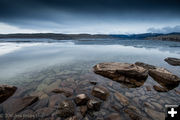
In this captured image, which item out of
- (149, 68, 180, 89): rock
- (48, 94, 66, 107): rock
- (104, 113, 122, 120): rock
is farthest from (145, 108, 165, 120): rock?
(48, 94, 66, 107): rock

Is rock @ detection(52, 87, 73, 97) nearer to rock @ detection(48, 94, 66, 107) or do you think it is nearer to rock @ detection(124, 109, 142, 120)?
rock @ detection(48, 94, 66, 107)

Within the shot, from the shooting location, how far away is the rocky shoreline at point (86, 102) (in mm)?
3139

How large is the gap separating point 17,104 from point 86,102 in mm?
2757

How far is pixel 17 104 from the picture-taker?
354cm

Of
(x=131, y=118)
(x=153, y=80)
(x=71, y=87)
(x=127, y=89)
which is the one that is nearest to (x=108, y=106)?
(x=131, y=118)

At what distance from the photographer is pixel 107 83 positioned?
5480 millimetres

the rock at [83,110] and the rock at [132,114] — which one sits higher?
the rock at [83,110]

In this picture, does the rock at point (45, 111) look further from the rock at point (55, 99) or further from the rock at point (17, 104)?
the rock at point (17, 104)

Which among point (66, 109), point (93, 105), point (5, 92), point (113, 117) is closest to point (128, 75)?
point (113, 117)

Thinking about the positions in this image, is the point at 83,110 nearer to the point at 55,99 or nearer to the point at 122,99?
the point at 55,99

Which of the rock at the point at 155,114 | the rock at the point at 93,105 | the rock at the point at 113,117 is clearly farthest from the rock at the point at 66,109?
the rock at the point at 155,114

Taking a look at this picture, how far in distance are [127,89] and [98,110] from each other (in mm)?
2344

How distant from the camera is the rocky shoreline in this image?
3.14 metres

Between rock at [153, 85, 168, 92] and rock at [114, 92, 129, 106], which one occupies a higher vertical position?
rock at [153, 85, 168, 92]
